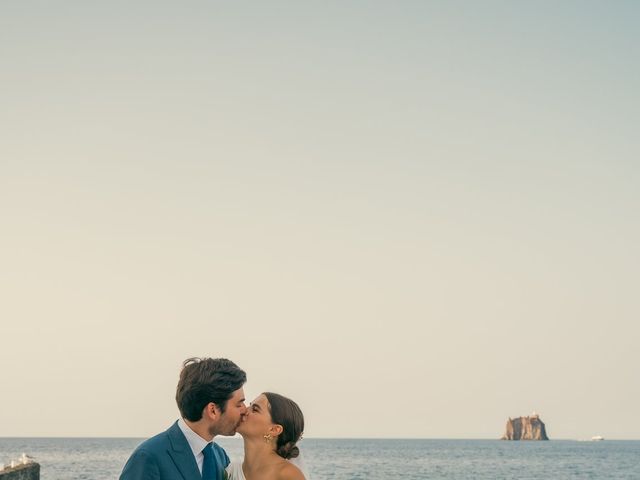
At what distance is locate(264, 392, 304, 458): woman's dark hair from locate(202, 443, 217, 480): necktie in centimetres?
44

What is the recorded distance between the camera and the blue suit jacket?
5.44m

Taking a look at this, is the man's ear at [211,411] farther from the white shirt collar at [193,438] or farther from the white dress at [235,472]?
the white dress at [235,472]

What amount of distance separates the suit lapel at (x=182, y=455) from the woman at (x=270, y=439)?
18.5 inches

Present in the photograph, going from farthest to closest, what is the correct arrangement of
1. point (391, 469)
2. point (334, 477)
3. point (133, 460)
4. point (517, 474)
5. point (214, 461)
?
point (391, 469), point (517, 474), point (334, 477), point (214, 461), point (133, 460)

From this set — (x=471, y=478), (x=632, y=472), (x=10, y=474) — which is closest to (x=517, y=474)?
(x=471, y=478)

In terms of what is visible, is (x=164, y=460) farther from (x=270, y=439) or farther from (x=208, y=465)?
(x=270, y=439)

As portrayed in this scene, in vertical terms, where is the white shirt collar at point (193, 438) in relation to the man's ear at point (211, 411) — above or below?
below

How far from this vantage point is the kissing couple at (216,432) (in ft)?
18.0

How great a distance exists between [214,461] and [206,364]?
739 mm

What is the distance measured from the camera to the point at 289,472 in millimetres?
6055

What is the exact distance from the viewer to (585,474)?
9331 cm

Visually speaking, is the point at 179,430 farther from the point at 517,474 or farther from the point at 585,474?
the point at 585,474

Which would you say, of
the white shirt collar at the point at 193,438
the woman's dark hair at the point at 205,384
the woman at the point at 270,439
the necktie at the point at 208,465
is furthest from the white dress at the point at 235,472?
the woman's dark hair at the point at 205,384

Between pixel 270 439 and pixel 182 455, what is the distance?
0.70 metres
